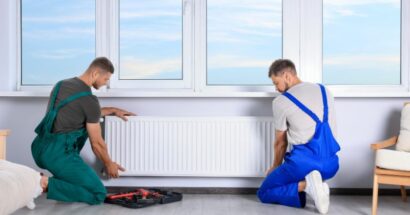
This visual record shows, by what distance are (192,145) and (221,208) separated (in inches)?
29.9

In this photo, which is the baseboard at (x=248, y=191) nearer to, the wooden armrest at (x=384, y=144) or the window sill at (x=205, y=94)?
the wooden armrest at (x=384, y=144)

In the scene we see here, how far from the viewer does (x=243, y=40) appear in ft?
16.2

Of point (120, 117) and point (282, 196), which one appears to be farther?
point (120, 117)

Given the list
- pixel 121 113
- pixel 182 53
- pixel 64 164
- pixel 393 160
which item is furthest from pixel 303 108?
pixel 64 164

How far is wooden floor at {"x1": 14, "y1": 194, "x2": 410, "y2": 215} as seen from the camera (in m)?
3.99

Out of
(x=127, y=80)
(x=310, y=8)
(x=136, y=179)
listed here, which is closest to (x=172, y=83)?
(x=127, y=80)

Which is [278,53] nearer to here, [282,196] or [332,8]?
[332,8]

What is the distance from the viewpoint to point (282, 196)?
4.26m

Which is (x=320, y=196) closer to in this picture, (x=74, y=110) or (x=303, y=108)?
(x=303, y=108)

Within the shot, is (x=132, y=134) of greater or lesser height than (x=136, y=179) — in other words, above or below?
above

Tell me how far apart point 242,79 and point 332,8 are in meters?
0.92

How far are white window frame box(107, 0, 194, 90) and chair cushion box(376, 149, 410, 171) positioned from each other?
1736mm

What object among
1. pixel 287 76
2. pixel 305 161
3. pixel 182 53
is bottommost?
pixel 305 161

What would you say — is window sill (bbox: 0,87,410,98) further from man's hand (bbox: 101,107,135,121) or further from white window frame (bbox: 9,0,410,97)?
man's hand (bbox: 101,107,135,121)
